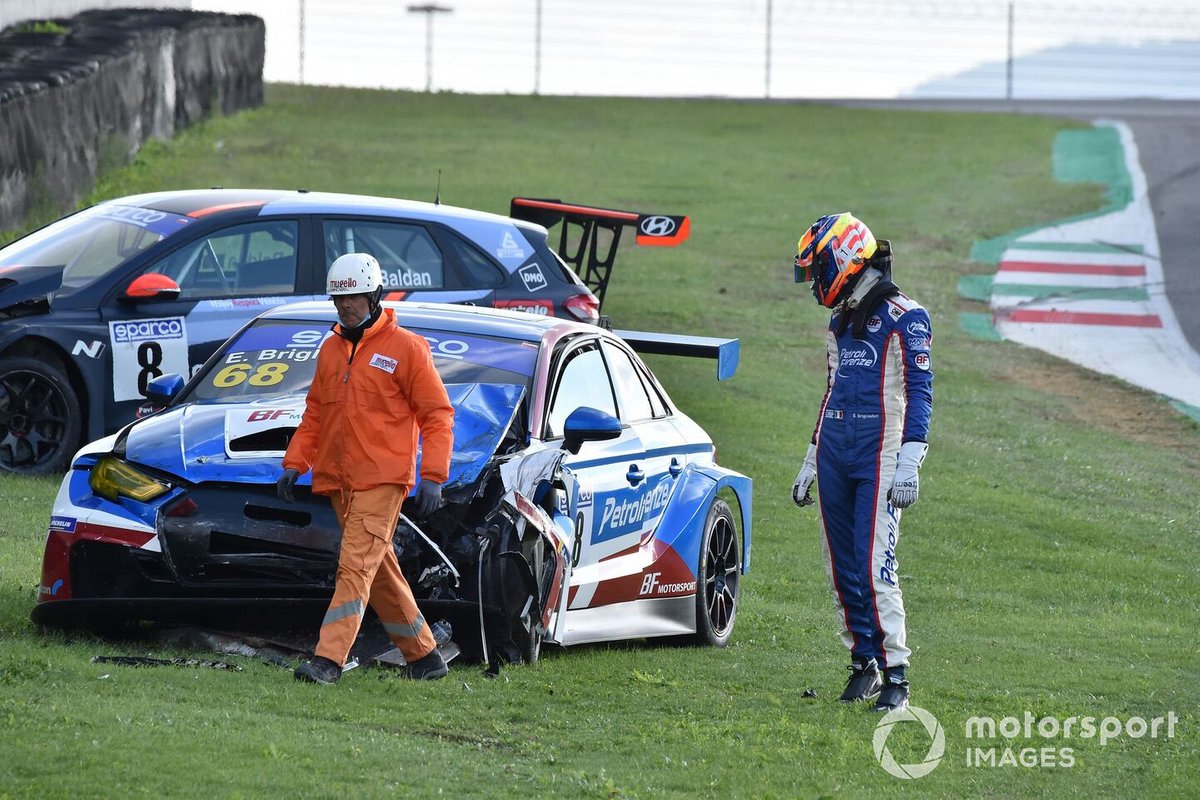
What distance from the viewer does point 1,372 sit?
1091cm

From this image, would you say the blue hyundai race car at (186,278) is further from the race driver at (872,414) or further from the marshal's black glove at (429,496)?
the race driver at (872,414)

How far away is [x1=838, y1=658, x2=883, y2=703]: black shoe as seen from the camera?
25.1 ft

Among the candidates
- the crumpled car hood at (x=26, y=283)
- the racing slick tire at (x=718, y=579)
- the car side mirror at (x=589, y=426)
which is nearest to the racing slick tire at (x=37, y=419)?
the crumpled car hood at (x=26, y=283)

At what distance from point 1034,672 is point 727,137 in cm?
2671

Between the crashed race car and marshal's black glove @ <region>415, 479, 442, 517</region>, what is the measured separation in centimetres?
32

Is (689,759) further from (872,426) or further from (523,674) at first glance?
(872,426)

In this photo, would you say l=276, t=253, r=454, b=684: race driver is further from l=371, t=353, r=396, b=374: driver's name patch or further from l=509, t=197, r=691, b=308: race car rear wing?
l=509, t=197, r=691, b=308: race car rear wing

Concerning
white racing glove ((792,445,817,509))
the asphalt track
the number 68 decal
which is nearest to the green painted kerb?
the asphalt track

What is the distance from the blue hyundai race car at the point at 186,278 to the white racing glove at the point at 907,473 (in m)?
5.14

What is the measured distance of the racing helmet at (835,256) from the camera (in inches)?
299

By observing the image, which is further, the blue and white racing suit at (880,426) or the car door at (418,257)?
the car door at (418,257)

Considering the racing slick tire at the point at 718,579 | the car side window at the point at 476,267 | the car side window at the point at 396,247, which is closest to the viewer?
the racing slick tire at the point at 718,579

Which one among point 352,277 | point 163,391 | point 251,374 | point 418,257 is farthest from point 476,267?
point 352,277

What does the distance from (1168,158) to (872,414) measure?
86.0 ft
